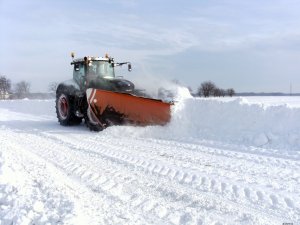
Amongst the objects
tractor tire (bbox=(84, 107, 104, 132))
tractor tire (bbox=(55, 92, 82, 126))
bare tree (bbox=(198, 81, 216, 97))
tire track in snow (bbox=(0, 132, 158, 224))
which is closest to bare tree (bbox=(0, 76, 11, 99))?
bare tree (bbox=(198, 81, 216, 97))

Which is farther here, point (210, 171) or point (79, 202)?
point (210, 171)

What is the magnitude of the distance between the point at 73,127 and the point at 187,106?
338 cm

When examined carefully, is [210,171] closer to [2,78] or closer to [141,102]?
[141,102]

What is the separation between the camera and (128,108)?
8.88 metres

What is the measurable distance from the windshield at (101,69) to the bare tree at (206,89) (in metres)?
18.0

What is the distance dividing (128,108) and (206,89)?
20239mm

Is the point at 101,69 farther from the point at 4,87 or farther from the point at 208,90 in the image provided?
the point at 4,87

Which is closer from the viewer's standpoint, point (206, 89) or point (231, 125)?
point (231, 125)

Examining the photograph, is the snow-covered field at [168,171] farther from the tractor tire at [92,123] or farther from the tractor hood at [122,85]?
the tractor hood at [122,85]

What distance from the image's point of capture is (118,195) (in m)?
3.89

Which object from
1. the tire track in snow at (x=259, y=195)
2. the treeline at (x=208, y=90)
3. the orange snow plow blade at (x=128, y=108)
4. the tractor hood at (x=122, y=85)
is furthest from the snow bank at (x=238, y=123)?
the treeline at (x=208, y=90)

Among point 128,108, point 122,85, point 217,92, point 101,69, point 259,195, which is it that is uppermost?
point 101,69

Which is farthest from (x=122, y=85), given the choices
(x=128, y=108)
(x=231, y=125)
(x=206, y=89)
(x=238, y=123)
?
(x=206, y=89)

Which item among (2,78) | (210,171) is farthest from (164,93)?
(2,78)
